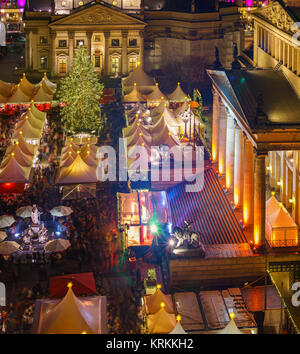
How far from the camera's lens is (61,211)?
139ft

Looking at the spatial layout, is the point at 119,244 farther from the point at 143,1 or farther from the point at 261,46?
the point at 143,1

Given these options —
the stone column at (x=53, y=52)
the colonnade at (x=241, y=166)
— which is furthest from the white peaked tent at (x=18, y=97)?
the colonnade at (x=241, y=166)

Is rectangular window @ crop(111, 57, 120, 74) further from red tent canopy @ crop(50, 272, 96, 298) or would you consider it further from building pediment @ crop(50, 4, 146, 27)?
red tent canopy @ crop(50, 272, 96, 298)

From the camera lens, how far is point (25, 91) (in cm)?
6906

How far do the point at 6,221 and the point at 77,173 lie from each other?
277 inches

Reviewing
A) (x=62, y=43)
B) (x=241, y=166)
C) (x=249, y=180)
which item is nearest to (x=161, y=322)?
(x=249, y=180)

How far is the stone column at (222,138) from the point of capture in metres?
44.7

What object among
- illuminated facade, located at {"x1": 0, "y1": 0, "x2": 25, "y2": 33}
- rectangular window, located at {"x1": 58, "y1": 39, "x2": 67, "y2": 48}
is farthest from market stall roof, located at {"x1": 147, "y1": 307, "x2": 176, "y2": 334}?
illuminated facade, located at {"x1": 0, "y1": 0, "x2": 25, "y2": 33}

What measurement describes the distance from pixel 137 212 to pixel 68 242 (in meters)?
4.53

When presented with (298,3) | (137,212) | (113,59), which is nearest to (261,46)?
(298,3)

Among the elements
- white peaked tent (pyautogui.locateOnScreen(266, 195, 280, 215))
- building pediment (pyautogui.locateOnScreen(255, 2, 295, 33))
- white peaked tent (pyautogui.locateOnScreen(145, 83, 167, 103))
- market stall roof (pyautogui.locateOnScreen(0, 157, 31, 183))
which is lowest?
white peaked tent (pyautogui.locateOnScreen(145, 83, 167, 103))

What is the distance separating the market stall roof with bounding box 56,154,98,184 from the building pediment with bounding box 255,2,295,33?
1442cm

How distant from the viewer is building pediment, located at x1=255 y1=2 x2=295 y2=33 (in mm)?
39469

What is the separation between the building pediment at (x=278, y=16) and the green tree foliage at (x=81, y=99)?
19.0 meters
